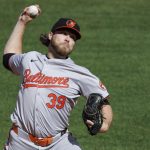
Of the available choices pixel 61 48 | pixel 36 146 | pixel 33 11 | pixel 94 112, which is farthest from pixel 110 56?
pixel 94 112

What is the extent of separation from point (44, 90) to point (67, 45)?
489 mm

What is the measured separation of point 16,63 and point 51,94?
2.02 feet

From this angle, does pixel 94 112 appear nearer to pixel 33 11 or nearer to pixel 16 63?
pixel 16 63

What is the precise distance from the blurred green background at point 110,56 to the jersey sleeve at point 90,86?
325 cm

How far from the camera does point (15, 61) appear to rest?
7559 millimetres

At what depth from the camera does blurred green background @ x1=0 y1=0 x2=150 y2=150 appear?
10.9 metres

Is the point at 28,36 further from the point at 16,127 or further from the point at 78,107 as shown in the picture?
the point at 16,127

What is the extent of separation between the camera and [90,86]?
7.10 m

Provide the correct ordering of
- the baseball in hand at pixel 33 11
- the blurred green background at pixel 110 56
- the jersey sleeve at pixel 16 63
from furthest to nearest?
the blurred green background at pixel 110 56 → the baseball in hand at pixel 33 11 → the jersey sleeve at pixel 16 63

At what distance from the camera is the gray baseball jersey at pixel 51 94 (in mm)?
7129

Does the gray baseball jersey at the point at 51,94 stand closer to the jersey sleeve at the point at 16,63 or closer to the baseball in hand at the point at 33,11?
the jersey sleeve at the point at 16,63

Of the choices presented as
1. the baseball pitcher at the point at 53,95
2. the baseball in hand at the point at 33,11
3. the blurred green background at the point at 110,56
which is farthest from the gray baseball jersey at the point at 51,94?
the blurred green background at the point at 110,56

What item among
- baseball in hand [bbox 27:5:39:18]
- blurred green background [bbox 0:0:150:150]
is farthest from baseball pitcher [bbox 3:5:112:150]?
blurred green background [bbox 0:0:150:150]

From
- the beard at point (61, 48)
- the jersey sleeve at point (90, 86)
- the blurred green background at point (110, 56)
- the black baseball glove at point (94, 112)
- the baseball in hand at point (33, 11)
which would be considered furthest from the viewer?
the blurred green background at point (110, 56)
